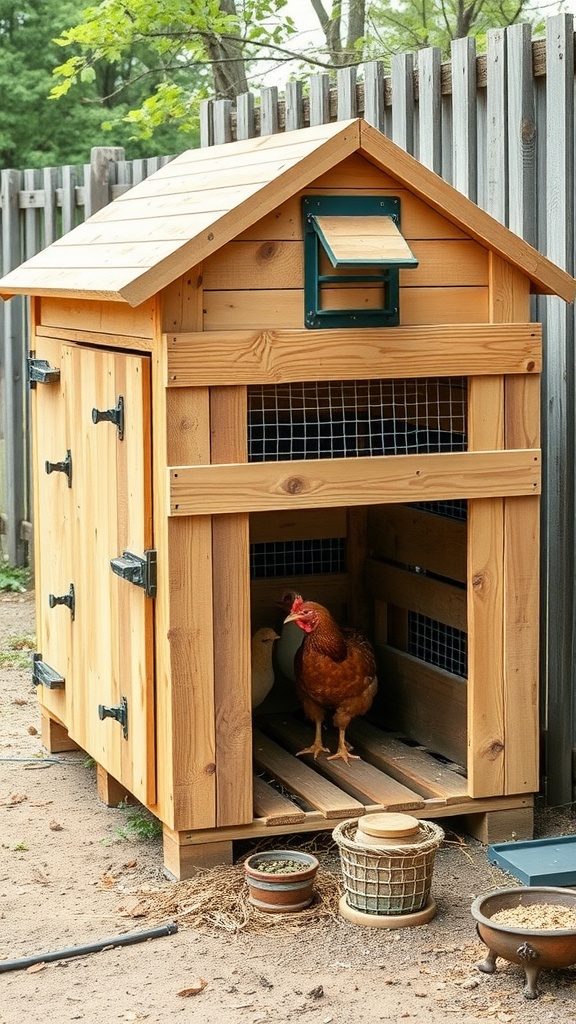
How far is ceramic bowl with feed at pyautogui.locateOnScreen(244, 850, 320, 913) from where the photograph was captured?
3951mm

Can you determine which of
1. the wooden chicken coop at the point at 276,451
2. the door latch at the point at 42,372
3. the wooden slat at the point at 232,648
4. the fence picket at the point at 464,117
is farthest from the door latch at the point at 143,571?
the fence picket at the point at 464,117

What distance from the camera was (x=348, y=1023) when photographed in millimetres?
3328

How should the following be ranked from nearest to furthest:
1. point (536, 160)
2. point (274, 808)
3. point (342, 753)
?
1. point (274, 808)
2. point (536, 160)
3. point (342, 753)

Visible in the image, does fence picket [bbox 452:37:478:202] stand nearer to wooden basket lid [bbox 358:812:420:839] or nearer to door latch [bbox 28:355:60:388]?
door latch [bbox 28:355:60:388]

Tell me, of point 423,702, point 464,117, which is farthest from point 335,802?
point 464,117

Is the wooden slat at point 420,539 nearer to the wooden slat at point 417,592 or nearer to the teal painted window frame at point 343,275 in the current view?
the wooden slat at point 417,592

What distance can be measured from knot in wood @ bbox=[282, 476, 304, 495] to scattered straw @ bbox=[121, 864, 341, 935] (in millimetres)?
1171

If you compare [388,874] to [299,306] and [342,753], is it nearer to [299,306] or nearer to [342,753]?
[342,753]

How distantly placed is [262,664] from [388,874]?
61.2 inches

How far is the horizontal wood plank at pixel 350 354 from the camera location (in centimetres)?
403

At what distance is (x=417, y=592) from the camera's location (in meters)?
5.26

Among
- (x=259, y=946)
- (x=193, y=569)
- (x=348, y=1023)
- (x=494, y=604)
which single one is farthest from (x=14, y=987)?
(x=494, y=604)

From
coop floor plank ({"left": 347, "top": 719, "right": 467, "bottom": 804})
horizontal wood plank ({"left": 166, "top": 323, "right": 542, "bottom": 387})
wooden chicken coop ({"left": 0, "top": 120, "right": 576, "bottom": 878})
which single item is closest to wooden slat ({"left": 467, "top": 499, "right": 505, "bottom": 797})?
wooden chicken coop ({"left": 0, "top": 120, "right": 576, "bottom": 878})

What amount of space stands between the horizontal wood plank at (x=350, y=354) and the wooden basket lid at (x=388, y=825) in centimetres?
132
